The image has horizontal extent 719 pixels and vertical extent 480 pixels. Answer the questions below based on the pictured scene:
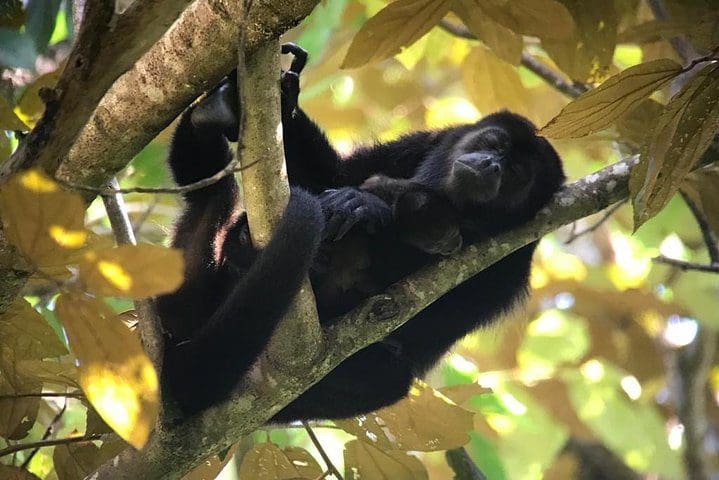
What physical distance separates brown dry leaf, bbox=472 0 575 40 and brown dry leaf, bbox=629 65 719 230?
442 millimetres

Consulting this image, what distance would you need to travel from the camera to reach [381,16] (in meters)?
1.95

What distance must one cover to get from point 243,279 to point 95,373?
66 cm

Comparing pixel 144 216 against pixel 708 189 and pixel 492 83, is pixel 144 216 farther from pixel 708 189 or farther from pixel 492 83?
pixel 708 189

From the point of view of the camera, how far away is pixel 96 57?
1273mm

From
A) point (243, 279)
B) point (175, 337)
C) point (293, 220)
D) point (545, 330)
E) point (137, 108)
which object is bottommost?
point (545, 330)

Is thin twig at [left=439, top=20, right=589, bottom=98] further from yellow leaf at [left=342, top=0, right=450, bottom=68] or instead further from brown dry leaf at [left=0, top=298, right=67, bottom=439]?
brown dry leaf at [left=0, top=298, right=67, bottom=439]

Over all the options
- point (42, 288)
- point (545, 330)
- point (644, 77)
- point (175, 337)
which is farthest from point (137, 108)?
point (545, 330)

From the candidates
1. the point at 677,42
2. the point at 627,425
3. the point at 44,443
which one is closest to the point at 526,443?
the point at 627,425

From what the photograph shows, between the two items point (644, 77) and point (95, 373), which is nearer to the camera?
point (95, 373)

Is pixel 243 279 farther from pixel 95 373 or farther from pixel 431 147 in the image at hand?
pixel 431 147

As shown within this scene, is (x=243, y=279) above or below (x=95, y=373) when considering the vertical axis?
below

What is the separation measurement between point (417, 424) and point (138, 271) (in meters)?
1.25

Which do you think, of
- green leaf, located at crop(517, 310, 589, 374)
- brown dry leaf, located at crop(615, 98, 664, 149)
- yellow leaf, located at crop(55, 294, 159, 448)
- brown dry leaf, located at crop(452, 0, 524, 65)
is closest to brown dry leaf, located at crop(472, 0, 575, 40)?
brown dry leaf, located at crop(452, 0, 524, 65)

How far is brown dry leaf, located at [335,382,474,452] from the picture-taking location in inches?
84.4
